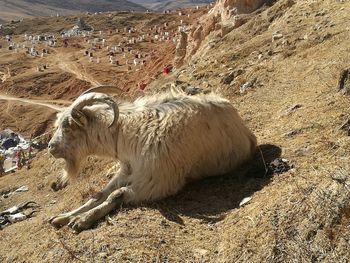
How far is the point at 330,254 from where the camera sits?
4.09 metres

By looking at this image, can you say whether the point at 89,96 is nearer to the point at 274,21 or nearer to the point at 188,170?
the point at 188,170

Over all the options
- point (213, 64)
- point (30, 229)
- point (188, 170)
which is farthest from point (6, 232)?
point (213, 64)

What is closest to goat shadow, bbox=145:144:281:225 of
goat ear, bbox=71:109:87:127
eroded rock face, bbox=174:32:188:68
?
goat ear, bbox=71:109:87:127

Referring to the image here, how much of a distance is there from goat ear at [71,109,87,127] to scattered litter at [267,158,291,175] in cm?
242

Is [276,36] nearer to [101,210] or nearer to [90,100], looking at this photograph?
[90,100]

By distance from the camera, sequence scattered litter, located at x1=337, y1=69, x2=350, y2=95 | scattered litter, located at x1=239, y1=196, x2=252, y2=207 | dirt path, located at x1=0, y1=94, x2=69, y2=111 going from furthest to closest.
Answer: dirt path, located at x1=0, y1=94, x2=69, y2=111, scattered litter, located at x1=337, y1=69, x2=350, y2=95, scattered litter, located at x1=239, y1=196, x2=252, y2=207

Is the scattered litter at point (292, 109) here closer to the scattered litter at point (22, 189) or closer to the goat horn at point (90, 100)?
the goat horn at point (90, 100)

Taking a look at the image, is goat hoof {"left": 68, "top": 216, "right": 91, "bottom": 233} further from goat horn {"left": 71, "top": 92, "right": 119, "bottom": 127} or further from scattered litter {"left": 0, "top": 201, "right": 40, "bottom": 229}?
scattered litter {"left": 0, "top": 201, "right": 40, "bottom": 229}

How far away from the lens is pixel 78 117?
21.2ft

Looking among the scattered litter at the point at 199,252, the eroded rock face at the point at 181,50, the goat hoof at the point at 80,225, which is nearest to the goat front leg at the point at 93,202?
the goat hoof at the point at 80,225

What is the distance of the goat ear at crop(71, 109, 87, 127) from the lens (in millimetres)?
6442

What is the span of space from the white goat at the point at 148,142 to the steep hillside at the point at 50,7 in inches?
5888

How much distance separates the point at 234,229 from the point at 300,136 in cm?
222

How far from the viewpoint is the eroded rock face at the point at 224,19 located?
21.3 meters
